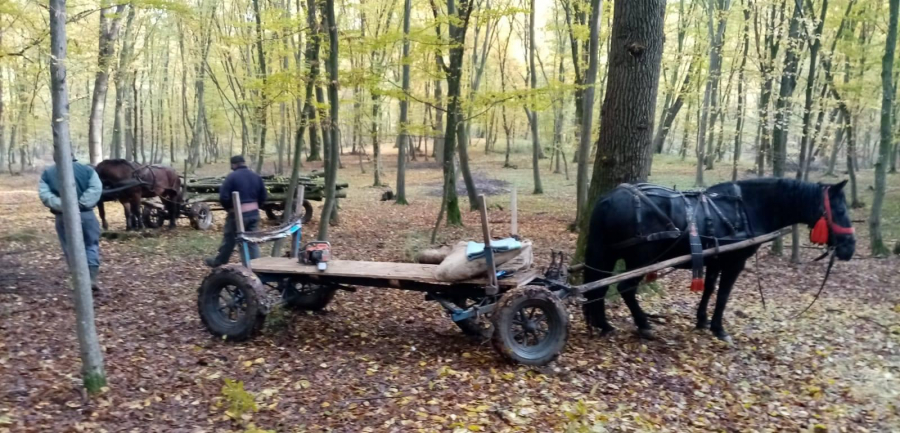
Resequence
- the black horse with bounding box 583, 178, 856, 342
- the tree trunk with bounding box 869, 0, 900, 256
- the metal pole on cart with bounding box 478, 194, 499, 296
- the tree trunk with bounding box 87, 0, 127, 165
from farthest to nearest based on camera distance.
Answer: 1. the tree trunk with bounding box 87, 0, 127, 165
2. the tree trunk with bounding box 869, 0, 900, 256
3. the black horse with bounding box 583, 178, 856, 342
4. the metal pole on cart with bounding box 478, 194, 499, 296

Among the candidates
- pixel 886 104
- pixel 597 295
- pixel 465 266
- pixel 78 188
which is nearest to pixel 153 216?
pixel 78 188

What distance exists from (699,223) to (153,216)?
38.3ft

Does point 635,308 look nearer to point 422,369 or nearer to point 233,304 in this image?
point 422,369

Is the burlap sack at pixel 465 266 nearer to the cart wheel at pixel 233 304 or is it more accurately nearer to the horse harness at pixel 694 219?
the horse harness at pixel 694 219

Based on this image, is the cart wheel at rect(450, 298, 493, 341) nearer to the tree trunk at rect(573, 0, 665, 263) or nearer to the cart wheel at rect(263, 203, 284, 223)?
the tree trunk at rect(573, 0, 665, 263)

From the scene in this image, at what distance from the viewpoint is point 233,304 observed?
19.0 ft

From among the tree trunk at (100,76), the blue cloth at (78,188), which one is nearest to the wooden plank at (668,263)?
the blue cloth at (78,188)

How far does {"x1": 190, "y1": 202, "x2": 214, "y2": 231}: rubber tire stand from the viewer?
12.6m

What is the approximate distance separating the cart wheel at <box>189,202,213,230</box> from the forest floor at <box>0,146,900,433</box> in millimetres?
→ 3974

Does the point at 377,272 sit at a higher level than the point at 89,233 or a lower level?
lower

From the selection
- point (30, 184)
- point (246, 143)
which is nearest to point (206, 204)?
point (246, 143)

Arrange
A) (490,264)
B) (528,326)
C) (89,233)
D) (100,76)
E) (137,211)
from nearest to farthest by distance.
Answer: (490,264) → (528,326) → (89,233) → (137,211) → (100,76)

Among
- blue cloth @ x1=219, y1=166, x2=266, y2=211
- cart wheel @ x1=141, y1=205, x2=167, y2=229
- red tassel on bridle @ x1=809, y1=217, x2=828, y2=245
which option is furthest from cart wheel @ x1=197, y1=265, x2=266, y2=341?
cart wheel @ x1=141, y1=205, x2=167, y2=229

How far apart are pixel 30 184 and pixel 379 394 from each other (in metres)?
29.3
